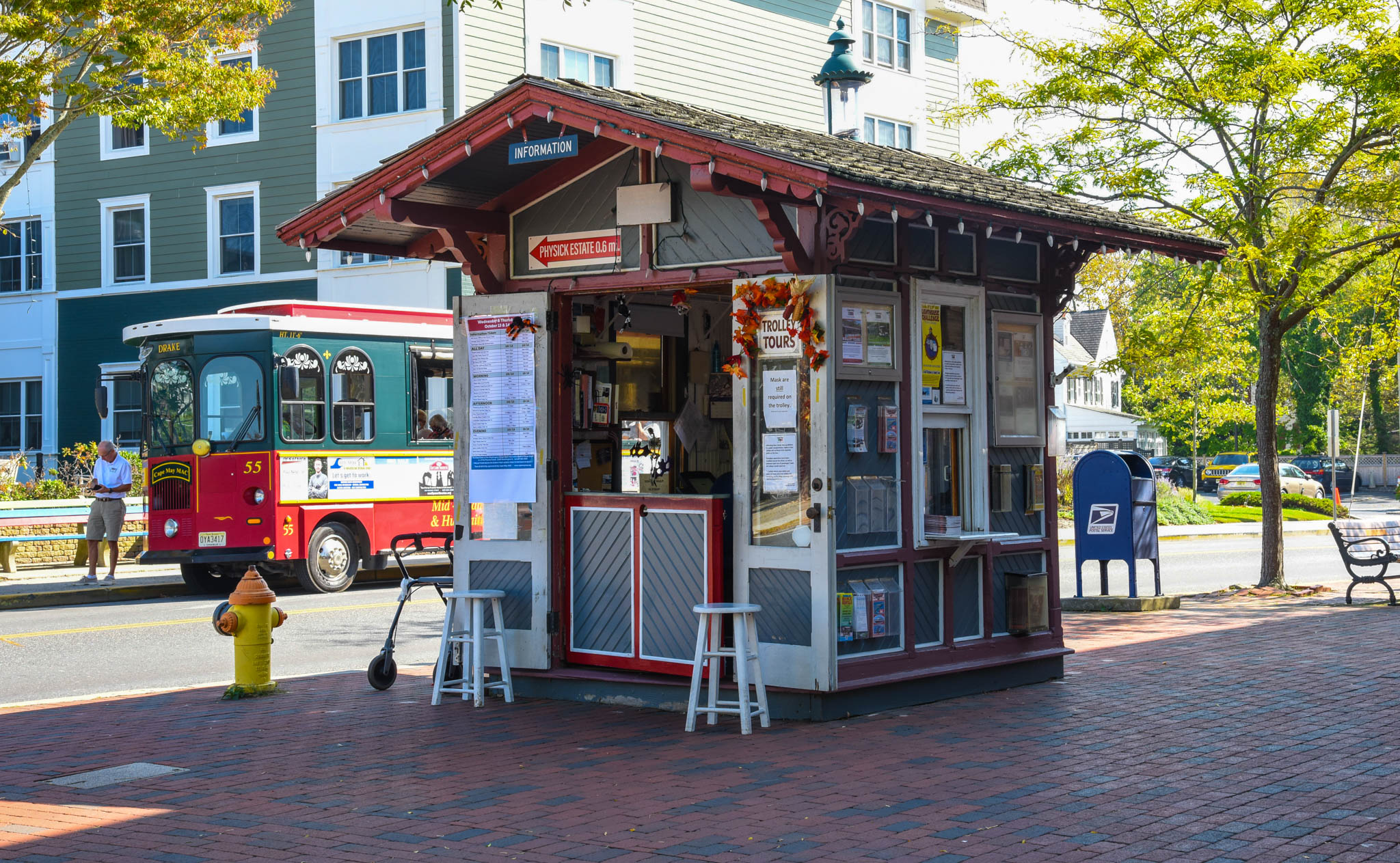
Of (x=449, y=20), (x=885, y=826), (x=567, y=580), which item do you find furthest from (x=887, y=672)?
(x=449, y=20)

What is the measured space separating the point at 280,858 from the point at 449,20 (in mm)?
22336

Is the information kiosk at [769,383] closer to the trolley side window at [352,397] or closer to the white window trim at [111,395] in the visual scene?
the trolley side window at [352,397]

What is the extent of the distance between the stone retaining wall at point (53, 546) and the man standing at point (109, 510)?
2.34 metres

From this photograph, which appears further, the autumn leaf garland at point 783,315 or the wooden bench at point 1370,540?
the wooden bench at point 1370,540

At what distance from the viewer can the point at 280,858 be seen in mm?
5812

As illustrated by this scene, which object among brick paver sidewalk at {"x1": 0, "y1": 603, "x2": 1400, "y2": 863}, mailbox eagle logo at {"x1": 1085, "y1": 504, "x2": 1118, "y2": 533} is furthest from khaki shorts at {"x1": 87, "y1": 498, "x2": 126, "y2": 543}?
mailbox eagle logo at {"x1": 1085, "y1": 504, "x2": 1118, "y2": 533}

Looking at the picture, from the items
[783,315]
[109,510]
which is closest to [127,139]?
[109,510]

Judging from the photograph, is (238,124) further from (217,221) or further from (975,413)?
(975,413)

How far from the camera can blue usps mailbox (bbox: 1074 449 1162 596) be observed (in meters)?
15.2

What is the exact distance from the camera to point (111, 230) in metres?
30.8

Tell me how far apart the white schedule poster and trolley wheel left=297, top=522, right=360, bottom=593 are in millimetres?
8454

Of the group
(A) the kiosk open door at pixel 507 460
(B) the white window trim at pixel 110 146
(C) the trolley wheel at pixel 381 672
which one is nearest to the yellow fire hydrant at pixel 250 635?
(C) the trolley wheel at pixel 381 672

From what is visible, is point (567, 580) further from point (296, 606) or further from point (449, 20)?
point (449, 20)

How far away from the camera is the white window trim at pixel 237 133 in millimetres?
28141
